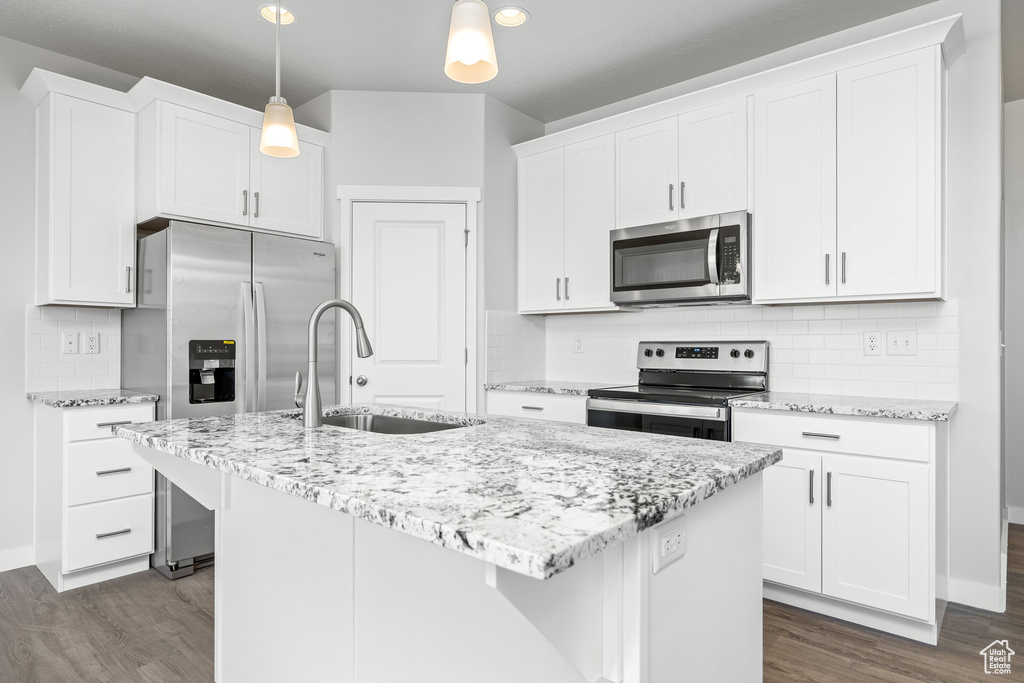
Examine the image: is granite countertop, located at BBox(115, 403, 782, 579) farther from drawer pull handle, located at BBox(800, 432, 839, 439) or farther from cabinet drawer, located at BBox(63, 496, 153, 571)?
cabinet drawer, located at BBox(63, 496, 153, 571)

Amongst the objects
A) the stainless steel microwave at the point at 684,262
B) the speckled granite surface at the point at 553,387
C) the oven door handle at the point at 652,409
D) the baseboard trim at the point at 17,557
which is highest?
the stainless steel microwave at the point at 684,262

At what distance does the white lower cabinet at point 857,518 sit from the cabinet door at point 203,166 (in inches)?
114

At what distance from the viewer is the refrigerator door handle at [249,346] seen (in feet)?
10.4

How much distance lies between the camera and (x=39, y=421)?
3.08 meters

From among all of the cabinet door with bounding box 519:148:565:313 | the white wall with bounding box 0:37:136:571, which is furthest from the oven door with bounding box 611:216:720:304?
the white wall with bounding box 0:37:136:571

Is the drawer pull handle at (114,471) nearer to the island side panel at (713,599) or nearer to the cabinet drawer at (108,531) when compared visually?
the cabinet drawer at (108,531)

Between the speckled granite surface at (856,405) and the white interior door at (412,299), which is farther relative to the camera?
the white interior door at (412,299)

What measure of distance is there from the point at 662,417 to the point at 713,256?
0.86 m

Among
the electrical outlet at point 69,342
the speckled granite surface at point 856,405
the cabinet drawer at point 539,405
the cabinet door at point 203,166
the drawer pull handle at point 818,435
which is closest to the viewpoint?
the speckled granite surface at point 856,405

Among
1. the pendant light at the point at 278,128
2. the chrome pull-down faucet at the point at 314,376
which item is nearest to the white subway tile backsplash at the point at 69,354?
the pendant light at the point at 278,128

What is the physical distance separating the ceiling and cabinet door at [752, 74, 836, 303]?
45 cm

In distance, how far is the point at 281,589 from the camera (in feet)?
5.13

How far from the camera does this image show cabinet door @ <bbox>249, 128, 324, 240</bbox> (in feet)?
11.2

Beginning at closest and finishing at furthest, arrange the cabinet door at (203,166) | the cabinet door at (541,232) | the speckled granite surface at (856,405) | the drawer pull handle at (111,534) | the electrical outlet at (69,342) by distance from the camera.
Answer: the speckled granite surface at (856,405), the drawer pull handle at (111,534), the cabinet door at (203,166), the electrical outlet at (69,342), the cabinet door at (541,232)
